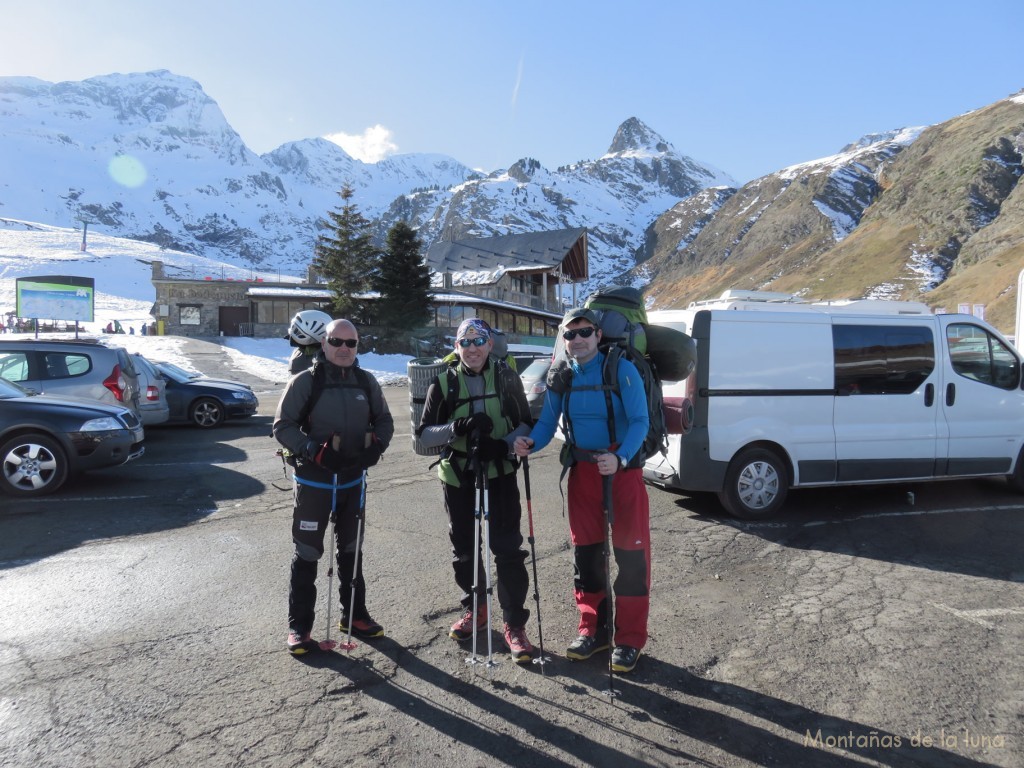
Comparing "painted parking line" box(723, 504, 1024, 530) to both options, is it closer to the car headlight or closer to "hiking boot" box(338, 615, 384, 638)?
"hiking boot" box(338, 615, 384, 638)

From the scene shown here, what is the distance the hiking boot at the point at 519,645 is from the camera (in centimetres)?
354

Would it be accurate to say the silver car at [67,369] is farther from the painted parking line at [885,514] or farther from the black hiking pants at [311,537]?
the painted parking line at [885,514]

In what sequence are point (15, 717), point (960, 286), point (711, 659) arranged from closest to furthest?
point (15, 717) < point (711, 659) < point (960, 286)

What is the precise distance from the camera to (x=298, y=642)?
3.61 meters

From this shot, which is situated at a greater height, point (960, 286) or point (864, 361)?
point (960, 286)

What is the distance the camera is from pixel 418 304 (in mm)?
36906

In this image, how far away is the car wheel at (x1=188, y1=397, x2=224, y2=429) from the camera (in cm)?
1273

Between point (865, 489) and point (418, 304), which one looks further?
point (418, 304)

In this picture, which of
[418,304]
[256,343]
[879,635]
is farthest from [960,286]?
[879,635]

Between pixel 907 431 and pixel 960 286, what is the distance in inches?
2973

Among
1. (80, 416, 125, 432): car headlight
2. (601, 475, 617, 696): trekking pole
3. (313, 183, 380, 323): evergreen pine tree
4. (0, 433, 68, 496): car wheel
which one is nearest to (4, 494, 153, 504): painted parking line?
(0, 433, 68, 496): car wheel

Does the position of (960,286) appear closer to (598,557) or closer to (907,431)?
(907,431)

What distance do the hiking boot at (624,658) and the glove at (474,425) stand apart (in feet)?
4.53

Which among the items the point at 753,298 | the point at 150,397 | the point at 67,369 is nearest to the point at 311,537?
the point at 753,298
